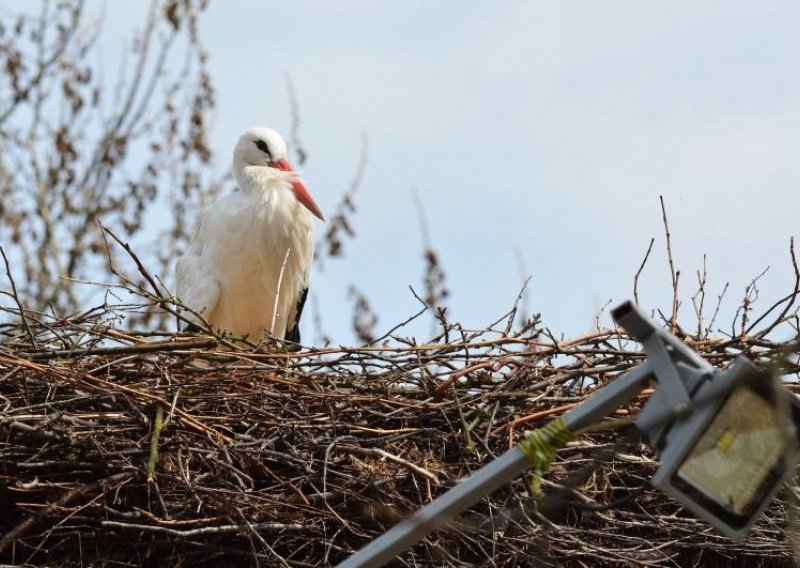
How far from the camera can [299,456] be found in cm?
327

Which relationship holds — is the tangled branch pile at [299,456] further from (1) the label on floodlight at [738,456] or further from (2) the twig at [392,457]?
(1) the label on floodlight at [738,456]

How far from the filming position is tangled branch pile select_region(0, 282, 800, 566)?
318 centimetres

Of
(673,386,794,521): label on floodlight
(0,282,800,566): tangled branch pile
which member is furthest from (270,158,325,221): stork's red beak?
(673,386,794,521): label on floodlight

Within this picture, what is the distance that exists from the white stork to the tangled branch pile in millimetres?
1664

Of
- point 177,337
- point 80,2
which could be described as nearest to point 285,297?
point 177,337

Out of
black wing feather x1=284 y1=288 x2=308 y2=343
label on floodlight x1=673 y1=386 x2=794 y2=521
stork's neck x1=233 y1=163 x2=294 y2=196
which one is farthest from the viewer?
black wing feather x1=284 y1=288 x2=308 y2=343

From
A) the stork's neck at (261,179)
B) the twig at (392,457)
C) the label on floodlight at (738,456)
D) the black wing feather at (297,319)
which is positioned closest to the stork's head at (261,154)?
the stork's neck at (261,179)

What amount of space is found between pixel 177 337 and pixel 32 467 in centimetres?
65

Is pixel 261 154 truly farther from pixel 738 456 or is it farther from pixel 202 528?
pixel 738 456

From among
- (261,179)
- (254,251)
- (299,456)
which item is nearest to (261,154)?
(261,179)

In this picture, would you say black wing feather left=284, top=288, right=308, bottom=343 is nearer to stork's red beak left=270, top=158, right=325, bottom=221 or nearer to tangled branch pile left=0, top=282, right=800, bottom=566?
stork's red beak left=270, top=158, right=325, bottom=221

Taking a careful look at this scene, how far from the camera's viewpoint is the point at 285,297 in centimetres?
541

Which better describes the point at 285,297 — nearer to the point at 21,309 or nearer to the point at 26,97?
the point at 21,309

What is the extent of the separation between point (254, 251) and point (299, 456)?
6.78ft
